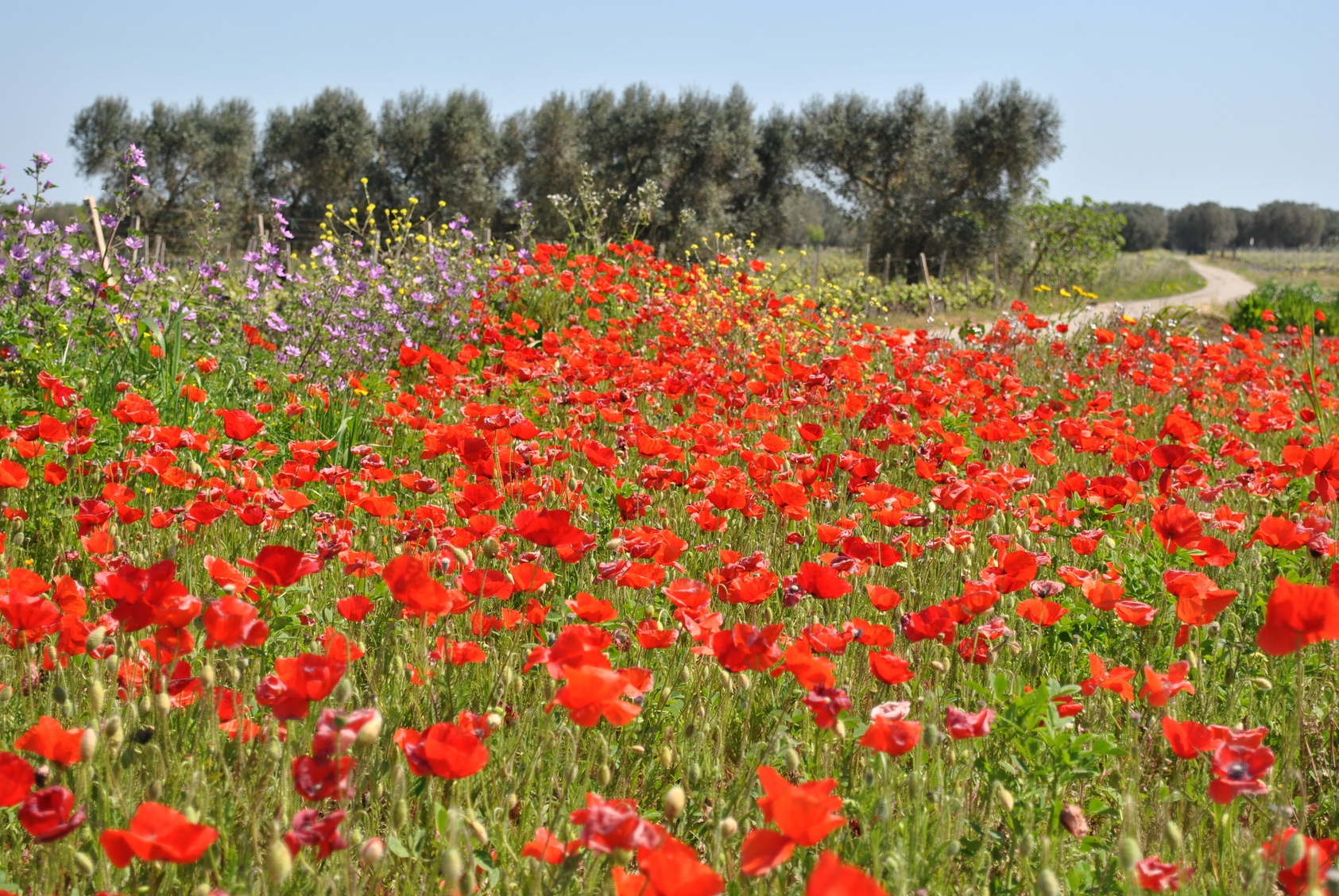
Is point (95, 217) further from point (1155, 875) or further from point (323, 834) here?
point (1155, 875)

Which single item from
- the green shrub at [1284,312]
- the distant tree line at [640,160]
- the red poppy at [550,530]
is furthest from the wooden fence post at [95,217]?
the distant tree line at [640,160]

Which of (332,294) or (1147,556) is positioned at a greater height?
(332,294)

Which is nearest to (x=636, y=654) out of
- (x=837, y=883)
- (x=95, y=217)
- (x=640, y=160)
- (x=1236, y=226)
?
(x=837, y=883)

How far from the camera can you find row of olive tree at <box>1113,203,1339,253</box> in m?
102

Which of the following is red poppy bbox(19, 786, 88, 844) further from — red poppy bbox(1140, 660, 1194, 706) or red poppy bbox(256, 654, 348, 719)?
red poppy bbox(1140, 660, 1194, 706)

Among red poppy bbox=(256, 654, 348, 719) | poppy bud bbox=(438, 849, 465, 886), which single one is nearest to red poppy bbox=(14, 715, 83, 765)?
red poppy bbox=(256, 654, 348, 719)

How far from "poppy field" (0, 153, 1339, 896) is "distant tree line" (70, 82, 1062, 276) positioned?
2453 centimetres

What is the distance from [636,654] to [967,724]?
1165 mm

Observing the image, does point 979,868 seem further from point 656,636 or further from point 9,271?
point 9,271

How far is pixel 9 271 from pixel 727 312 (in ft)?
16.4

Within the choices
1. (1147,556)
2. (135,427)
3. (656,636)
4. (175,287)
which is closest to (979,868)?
(656,636)

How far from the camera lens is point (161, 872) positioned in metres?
1.44

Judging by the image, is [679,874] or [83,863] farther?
[83,863]

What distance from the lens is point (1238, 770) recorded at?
1410 millimetres
